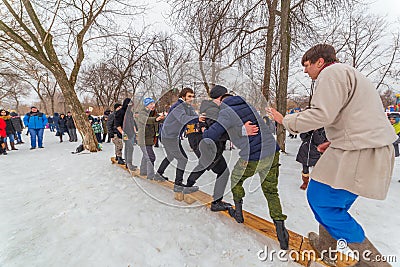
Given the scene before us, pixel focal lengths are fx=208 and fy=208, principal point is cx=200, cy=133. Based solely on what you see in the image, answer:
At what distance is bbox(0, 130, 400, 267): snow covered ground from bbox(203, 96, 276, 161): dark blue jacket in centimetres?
97

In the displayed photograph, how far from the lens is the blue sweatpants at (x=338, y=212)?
1.56 m

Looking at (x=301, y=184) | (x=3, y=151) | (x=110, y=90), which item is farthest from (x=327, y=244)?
(x=110, y=90)

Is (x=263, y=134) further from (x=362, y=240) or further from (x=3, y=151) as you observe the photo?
(x=3, y=151)

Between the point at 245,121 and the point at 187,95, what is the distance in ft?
4.23

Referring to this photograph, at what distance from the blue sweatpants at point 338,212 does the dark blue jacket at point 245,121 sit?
634mm

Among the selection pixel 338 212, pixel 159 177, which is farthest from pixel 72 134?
pixel 338 212

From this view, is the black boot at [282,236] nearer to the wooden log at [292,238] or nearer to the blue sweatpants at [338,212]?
the wooden log at [292,238]

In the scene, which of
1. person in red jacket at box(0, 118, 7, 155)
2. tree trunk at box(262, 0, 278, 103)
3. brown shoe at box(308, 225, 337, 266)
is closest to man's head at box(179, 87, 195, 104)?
brown shoe at box(308, 225, 337, 266)

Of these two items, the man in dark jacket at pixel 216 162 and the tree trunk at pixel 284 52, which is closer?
the man in dark jacket at pixel 216 162

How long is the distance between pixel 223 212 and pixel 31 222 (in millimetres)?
2526

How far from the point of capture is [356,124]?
141 cm

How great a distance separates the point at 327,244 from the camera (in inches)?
71.9

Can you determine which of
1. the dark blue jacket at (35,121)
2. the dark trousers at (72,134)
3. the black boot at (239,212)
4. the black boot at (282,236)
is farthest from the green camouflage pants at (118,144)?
Answer: the dark trousers at (72,134)

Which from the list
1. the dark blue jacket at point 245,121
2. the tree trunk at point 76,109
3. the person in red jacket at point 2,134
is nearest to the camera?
the dark blue jacket at point 245,121
